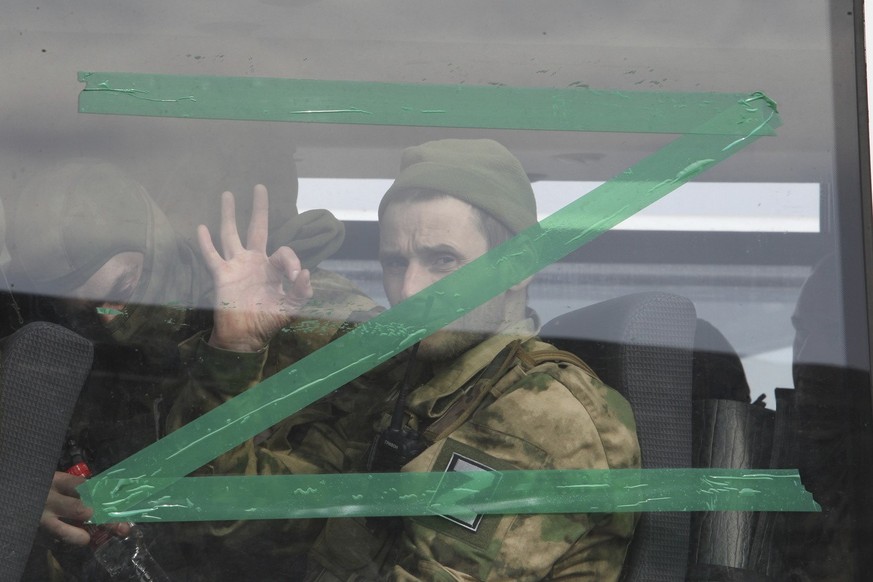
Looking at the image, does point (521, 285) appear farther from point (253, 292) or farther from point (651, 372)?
point (253, 292)

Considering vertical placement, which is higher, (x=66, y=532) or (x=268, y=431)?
(x=268, y=431)

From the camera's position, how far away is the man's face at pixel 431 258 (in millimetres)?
1599

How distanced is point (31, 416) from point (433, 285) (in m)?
0.64

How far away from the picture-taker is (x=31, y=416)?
156 centimetres

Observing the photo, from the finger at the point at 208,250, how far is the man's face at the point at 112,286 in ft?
0.31

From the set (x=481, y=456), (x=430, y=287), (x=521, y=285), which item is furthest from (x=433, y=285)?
(x=481, y=456)

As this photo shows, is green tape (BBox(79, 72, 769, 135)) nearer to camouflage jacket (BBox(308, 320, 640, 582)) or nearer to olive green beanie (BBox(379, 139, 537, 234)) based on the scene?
olive green beanie (BBox(379, 139, 537, 234))

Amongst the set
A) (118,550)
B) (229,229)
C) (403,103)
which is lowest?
(118,550)

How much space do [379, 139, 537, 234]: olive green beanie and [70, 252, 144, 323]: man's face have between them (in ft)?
1.37

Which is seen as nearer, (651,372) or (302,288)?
(302,288)

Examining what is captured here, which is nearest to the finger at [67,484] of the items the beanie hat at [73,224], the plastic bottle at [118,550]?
the plastic bottle at [118,550]

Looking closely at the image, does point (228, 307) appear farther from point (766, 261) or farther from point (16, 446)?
point (766, 261)

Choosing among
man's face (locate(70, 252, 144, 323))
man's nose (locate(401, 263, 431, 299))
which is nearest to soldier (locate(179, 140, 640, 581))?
man's nose (locate(401, 263, 431, 299))

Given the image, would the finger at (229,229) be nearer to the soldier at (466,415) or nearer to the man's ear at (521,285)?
the soldier at (466,415)
